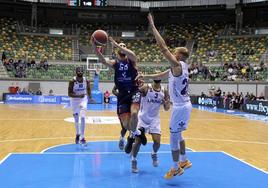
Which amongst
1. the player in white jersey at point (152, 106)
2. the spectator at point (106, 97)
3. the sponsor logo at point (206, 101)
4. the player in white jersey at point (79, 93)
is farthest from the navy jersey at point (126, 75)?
the spectator at point (106, 97)

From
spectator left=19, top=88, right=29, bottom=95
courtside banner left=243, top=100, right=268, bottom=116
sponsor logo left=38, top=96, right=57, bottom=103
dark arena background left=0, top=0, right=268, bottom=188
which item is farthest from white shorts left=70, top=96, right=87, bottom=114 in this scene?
spectator left=19, top=88, right=29, bottom=95

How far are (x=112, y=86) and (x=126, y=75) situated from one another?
29.9 meters

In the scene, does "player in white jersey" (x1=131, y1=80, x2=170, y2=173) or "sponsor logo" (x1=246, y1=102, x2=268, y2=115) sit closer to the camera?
"player in white jersey" (x1=131, y1=80, x2=170, y2=173)

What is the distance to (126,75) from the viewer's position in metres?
7.71

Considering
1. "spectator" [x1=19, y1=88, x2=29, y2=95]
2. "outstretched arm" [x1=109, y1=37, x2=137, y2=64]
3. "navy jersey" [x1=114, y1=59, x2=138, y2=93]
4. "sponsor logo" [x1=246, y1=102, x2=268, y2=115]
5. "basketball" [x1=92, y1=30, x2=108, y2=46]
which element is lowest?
"sponsor logo" [x1=246, y1=102, x2=268, y2=115]

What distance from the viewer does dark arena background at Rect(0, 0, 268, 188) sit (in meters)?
7.61

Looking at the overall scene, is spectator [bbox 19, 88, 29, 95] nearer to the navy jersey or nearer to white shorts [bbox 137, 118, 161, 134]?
the navy jersey

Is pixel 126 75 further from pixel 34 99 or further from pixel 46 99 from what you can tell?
pixel 34 99

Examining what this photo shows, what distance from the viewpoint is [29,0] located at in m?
41.9

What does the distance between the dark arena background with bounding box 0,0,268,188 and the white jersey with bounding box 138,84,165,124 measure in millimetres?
1028

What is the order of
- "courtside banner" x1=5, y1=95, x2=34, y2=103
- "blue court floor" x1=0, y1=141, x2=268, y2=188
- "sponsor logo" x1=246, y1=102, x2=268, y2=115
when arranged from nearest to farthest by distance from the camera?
"blue court floor" x1=0, y1=141, x2=268, y2=188 < "sponsor logo" x1=246, y1=102, x2=268, y2=115 < "courtside banner" x1=5, y1=95, x2=34, y2=103

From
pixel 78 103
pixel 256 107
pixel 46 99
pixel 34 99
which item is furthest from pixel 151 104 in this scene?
pixel 34 99

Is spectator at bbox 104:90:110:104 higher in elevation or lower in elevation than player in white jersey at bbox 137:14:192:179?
lower

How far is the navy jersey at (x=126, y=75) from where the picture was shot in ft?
25.3
